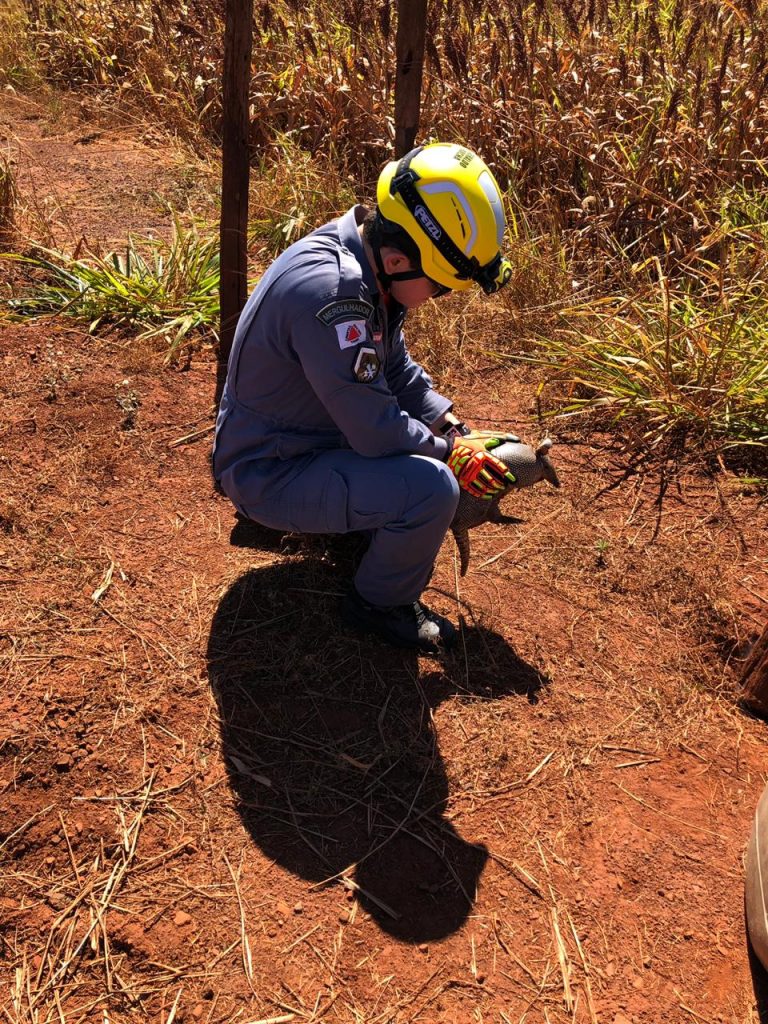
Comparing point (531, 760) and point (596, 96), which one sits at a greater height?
point (596, 96)

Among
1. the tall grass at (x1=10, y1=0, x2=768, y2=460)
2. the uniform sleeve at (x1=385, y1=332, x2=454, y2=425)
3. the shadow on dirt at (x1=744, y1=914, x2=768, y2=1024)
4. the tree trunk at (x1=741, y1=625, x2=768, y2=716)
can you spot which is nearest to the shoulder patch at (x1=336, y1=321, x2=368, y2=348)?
the uniform sleeve at (x1=385, y1=332, x2=454, y2=425)

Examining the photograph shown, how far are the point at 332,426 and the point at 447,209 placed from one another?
73cm

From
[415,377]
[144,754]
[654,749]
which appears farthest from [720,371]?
[144,754]

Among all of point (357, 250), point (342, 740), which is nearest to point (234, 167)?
point (357, 250)

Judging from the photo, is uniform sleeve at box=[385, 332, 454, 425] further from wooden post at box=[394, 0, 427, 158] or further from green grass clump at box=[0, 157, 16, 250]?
green grass clump at box=[0, 157, 16, 250]

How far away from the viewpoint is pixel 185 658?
2.80 meters

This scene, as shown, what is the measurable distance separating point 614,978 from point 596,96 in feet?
14.8

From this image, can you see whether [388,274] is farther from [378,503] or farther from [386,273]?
[378,503]

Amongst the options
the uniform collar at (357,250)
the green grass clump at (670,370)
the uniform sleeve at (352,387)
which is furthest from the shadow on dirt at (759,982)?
the green grass clump at (670,370)

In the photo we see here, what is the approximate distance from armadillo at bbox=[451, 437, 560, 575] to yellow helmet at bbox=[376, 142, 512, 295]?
0.68m

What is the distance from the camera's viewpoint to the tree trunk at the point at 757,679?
282cm

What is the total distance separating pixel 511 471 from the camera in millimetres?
2898

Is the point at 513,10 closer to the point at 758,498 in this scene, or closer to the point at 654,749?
the point at 758,498

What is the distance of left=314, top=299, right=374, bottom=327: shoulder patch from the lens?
92.9 inches
